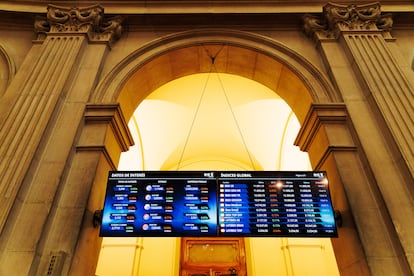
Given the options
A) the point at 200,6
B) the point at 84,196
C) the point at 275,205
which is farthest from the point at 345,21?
the point at 84,196

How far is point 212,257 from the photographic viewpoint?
358 inches

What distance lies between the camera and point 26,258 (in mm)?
3117

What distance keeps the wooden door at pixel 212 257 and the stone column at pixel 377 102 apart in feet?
19.9

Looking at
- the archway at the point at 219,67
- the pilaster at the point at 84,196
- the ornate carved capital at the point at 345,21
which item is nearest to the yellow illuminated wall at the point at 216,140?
the archway at the point at 219,67

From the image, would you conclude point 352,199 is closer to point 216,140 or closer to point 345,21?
point 345,21

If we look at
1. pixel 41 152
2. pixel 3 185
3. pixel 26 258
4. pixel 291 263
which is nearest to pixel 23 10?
pixel 41 152

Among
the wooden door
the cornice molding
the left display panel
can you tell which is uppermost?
the cornice molding

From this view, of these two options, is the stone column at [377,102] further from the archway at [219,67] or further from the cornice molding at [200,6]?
the archway at [219,67]

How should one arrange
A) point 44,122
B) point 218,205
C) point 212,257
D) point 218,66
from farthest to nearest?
point 212,257
point 218,66
point 44,122
point 218,205

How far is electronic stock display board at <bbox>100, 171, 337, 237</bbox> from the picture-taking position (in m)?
3.38

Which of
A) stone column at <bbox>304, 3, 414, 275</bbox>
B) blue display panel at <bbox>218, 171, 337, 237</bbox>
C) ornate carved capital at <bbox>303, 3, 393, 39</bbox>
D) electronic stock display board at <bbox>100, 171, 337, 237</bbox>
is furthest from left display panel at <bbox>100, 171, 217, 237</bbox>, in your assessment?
ornate carved capital at <bbox>303, 3, 393, 39</bbox>

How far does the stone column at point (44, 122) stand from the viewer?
3301 mm

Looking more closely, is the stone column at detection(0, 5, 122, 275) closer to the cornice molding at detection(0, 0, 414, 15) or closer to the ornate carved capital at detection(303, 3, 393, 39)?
the cornice molding at detection(0, 0, 414, 15)

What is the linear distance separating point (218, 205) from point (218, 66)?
11.1 feet
